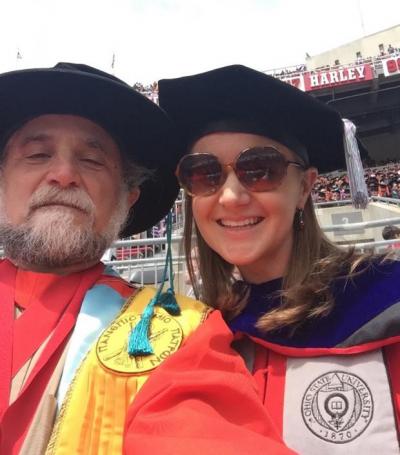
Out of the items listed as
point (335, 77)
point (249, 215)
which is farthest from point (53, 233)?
point (335, 77)

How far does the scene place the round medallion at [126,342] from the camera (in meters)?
1.07

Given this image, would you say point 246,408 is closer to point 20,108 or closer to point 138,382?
point 138,382

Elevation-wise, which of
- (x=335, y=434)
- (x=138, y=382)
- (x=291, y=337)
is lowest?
(x=335, y=434)

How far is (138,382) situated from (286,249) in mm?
→ 771

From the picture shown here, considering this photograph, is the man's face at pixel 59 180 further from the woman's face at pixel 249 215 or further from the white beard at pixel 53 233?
the woman's face at pixel 249 215

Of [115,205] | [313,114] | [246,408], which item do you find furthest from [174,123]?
[246,408]

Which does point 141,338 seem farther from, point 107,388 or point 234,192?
point 234,192

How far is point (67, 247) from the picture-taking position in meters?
1.38

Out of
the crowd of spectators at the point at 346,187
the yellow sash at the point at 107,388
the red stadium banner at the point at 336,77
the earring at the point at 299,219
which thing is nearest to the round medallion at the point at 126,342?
the yellow sash at the point at 107,388

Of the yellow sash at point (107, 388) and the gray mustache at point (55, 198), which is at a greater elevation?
the gray mustache at point (55, 198)

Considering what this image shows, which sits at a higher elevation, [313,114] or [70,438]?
[313,114]

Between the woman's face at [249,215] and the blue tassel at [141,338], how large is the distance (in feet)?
1.37

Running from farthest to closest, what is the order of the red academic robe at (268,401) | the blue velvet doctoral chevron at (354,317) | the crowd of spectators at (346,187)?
the crowd of spectators at (346,187), the blue velvet doctoral chevron at (354,317), the red academic robe at (268,401)

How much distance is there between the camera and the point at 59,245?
1.37 meters
